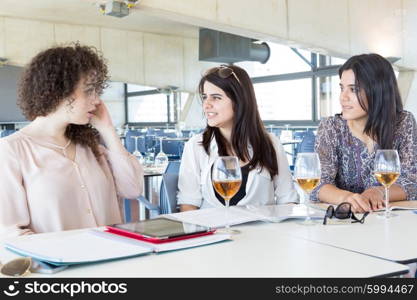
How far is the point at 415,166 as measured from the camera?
7.66 feet

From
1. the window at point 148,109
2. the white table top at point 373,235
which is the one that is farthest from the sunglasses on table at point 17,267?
the window at point 148,109

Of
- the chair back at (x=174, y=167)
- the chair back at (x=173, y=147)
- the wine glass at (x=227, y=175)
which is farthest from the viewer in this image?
the chair back at (x=173, y=147)

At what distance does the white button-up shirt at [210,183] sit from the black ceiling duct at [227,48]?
9292 mm

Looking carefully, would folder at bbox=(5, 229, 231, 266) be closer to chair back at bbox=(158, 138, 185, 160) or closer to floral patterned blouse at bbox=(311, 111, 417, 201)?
floral patterned blouse at bbox=(311, 111, 417, 201)

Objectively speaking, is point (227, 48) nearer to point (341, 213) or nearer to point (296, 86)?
point (296, 86)

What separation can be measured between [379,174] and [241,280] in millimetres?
928

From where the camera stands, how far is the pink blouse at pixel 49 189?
67.8 inches

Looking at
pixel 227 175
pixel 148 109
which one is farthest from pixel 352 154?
pixel 148 109

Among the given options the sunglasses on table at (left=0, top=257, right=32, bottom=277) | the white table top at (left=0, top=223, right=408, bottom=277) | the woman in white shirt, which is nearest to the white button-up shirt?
the woman in white shirt

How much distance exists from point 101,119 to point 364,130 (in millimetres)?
1212

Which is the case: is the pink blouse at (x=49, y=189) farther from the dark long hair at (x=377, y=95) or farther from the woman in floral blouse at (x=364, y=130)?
the dark long hair at (x=377, y=95)

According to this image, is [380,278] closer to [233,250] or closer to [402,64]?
[233,250]

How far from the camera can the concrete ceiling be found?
1106cm

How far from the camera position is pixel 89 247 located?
128 cm
